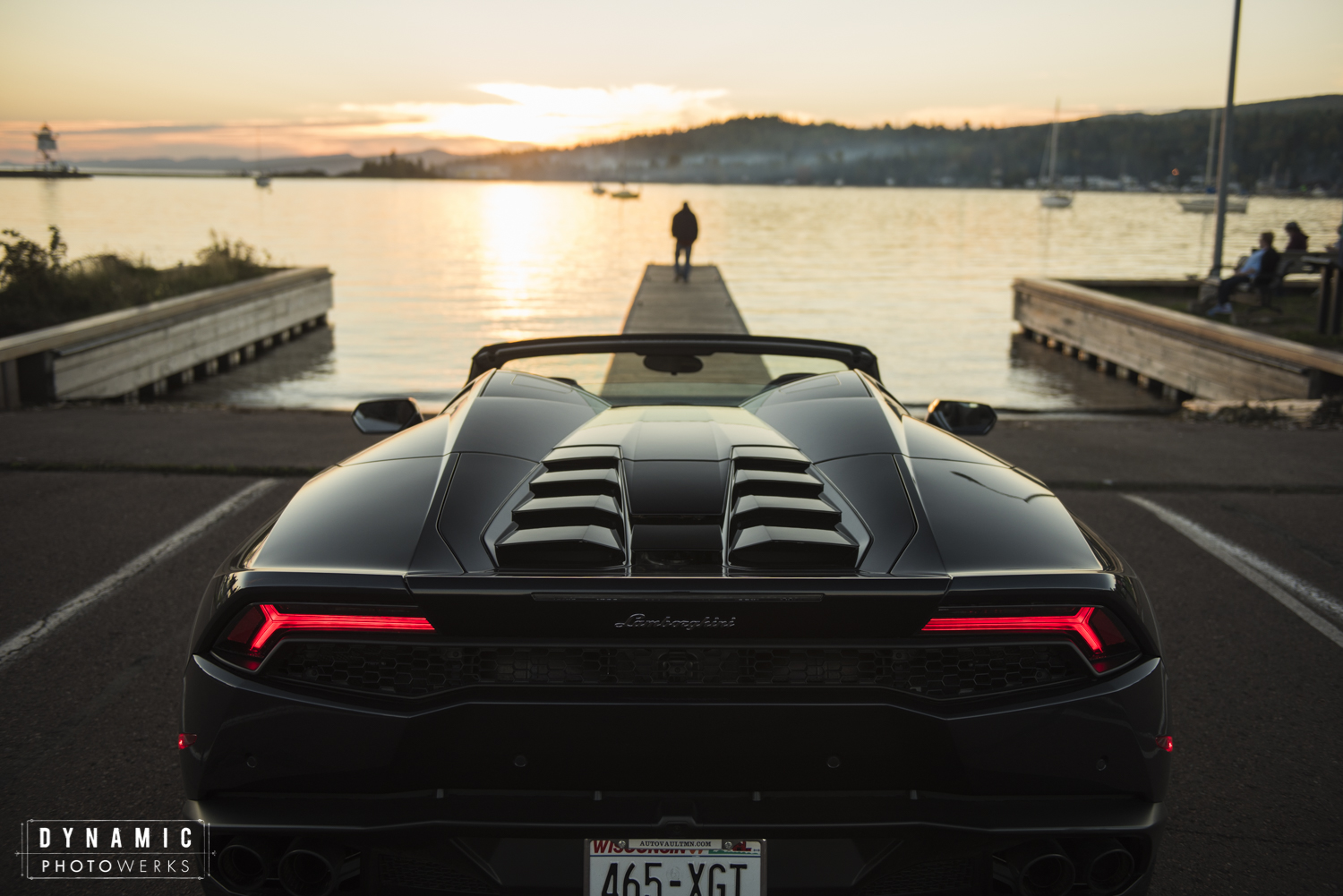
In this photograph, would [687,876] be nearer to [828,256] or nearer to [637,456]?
[637,456]

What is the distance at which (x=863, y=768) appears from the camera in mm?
1783

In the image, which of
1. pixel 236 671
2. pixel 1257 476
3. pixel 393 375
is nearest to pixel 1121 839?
pixel 236 671

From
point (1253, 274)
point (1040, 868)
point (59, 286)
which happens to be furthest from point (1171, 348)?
point (59, 286)

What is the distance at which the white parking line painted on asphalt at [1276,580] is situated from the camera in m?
4.50

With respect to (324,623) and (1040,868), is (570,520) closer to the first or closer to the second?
(324,623)

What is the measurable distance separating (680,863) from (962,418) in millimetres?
1935

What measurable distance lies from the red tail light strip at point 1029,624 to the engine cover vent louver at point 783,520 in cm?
20

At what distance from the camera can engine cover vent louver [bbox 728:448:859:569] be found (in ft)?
6.08

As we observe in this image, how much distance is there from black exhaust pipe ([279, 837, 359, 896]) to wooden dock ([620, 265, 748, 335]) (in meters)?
10.9

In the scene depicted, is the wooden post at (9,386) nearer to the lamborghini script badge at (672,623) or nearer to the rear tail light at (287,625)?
the rear tail light at (287,625)

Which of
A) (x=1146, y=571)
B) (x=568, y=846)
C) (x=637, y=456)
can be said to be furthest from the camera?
(x=1146, y=571)

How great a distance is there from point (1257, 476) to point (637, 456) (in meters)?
6.61

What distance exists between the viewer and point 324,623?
1.82m

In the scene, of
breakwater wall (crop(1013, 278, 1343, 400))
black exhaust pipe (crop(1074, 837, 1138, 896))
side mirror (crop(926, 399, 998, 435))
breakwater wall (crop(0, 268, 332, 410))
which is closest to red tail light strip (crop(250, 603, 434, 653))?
black exhaust pipe (crop(1074, 837, 1138, 896))
